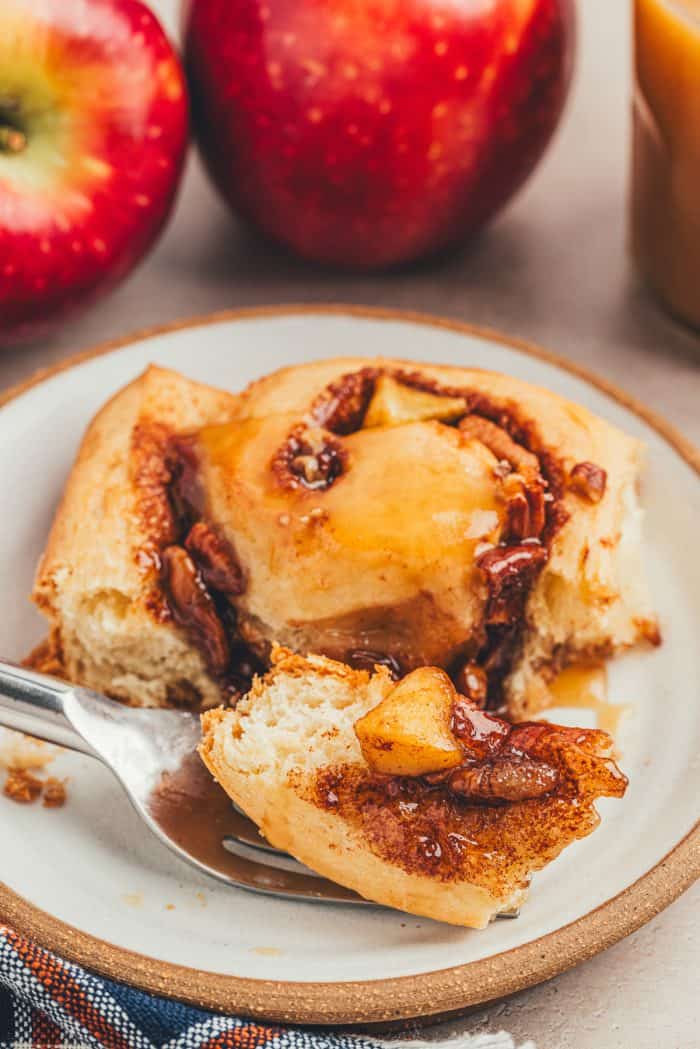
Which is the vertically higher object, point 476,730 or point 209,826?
point 476,730

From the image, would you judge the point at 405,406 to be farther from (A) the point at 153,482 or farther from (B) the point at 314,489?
(A) the point at 153,482

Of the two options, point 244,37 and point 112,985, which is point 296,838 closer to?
point 112,985

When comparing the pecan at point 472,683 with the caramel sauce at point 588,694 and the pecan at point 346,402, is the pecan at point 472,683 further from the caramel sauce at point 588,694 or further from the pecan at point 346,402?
the pecan at point 346,402

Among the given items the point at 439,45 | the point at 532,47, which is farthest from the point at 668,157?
the point at 439,45

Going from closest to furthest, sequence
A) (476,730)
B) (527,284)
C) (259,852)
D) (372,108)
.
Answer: (476,730), (259,852), (372,108), (527,284)

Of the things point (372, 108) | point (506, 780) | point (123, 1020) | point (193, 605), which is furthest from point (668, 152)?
point (123, 1020)

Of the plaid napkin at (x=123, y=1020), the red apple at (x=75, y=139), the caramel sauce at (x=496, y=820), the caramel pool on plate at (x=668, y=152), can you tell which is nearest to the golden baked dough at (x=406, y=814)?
the caramel sauce at (x=496, y=820)

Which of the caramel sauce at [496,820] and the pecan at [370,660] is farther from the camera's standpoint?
the pecan at [370,660]

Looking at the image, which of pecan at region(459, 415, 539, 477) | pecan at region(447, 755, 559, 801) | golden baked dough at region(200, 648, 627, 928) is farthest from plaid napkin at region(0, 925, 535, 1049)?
pecan at region(459, 415, 539, 477)
